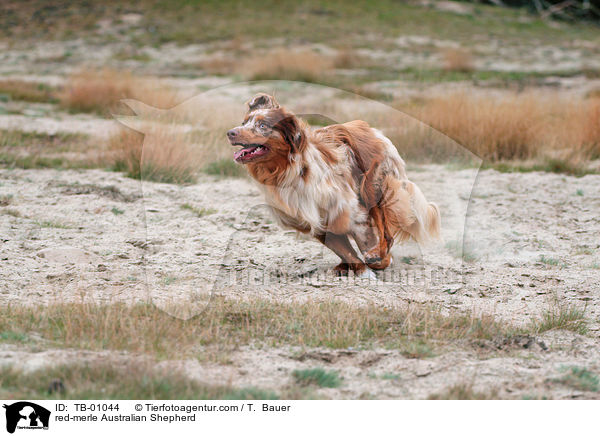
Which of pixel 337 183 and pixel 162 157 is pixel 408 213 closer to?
pixel 337 183

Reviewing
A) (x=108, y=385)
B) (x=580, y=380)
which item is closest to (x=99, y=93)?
(x=108, y=385)

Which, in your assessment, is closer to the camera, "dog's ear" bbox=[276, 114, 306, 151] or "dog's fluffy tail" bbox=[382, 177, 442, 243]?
"dog's ear" bbox=[276, 114, 306, 151]

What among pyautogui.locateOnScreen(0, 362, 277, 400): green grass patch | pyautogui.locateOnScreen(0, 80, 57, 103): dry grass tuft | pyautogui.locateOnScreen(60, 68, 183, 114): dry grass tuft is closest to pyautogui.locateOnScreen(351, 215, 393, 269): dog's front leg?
pyautogui.locateOnScreen(0, 362, 277, 400): green grass patch

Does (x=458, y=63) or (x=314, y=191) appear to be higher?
(x=314, y=191)

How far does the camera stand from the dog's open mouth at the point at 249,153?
4934 mm

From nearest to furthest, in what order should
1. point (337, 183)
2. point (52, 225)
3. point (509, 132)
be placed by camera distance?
1. point (337, 183)
2. point (52, 225)
3. point (509, 132)

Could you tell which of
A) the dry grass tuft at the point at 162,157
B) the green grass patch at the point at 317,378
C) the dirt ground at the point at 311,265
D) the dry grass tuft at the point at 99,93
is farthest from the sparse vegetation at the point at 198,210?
the dry grass tuft at the point at 99,93

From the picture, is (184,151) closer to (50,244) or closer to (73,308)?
(50,244)

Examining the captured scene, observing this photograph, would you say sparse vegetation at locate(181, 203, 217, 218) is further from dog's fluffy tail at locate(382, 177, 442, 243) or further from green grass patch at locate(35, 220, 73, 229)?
dog's fluffy tail at locate(382, 177, 442, 243)

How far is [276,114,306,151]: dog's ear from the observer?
495 cm

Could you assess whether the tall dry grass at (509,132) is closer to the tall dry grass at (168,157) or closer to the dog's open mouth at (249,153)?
the tall dry grass at (168,157)
